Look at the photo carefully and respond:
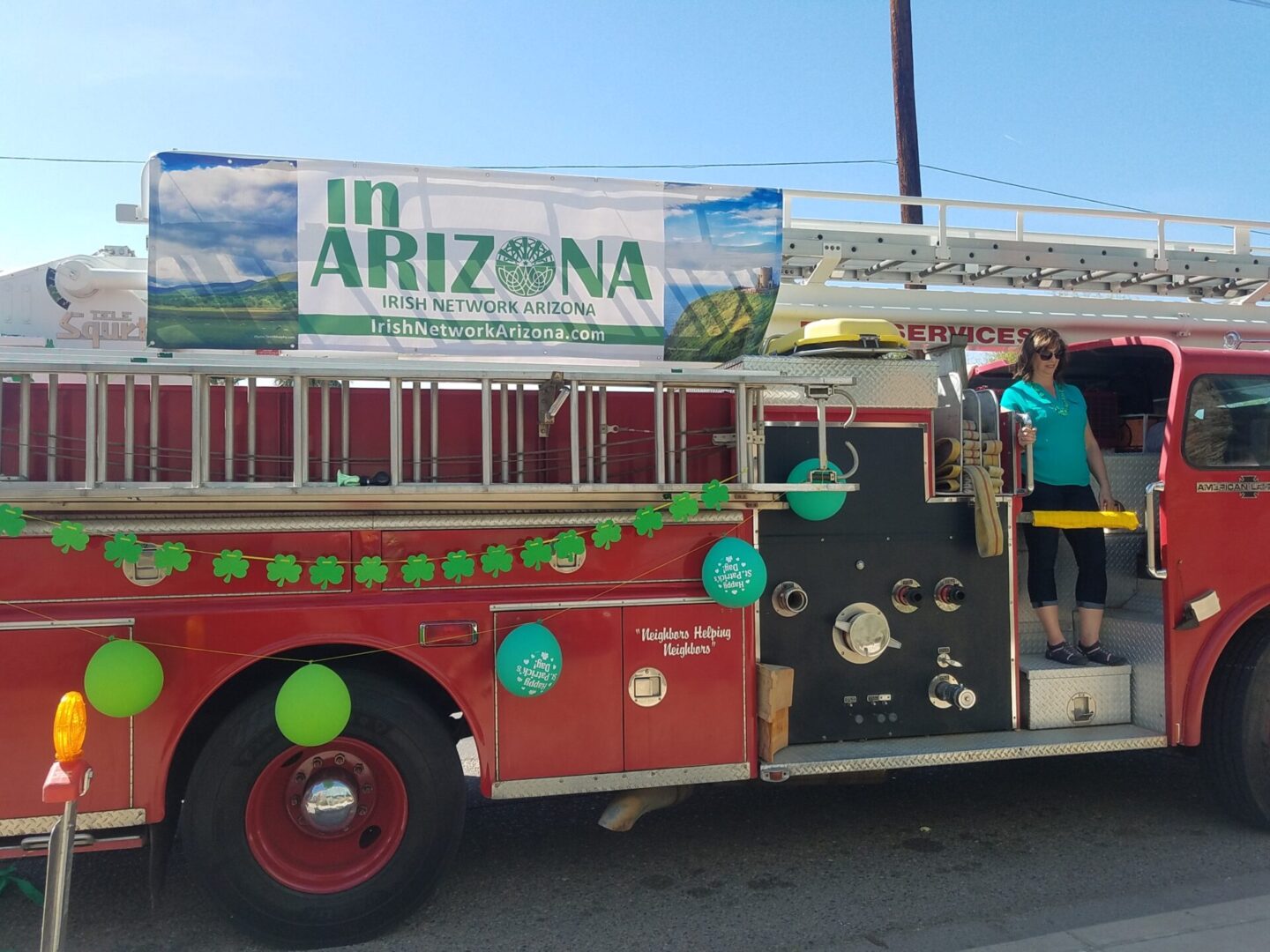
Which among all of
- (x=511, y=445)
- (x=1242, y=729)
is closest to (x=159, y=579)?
(x=511, y=445)

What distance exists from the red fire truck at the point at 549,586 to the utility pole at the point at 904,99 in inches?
326

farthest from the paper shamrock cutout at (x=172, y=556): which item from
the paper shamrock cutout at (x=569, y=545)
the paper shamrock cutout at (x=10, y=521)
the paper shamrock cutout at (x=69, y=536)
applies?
the paper shamrock cutout at (x=569, y=545)

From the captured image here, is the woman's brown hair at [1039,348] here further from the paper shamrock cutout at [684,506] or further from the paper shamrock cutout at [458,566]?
the paper shamrock cutout at [458,566]

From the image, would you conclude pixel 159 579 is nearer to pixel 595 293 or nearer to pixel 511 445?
pixel 511 445

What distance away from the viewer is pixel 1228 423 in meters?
4.88

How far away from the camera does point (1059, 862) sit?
4.55 meters

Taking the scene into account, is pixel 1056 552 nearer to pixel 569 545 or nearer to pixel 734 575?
pixel 734 575

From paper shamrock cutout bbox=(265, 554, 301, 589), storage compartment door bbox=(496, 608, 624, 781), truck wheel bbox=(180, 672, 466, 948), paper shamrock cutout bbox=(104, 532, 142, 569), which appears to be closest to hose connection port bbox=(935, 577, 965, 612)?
storage compartment door bbox=(496, 608, 624, 781)

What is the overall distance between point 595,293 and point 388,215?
35.9 inches

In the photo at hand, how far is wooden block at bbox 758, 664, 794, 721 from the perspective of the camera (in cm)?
412

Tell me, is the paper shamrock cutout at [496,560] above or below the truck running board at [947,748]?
above

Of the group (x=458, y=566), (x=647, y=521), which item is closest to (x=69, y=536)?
(x=458, y=566)

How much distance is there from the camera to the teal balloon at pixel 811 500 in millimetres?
4246

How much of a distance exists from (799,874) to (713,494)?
1827 mm
